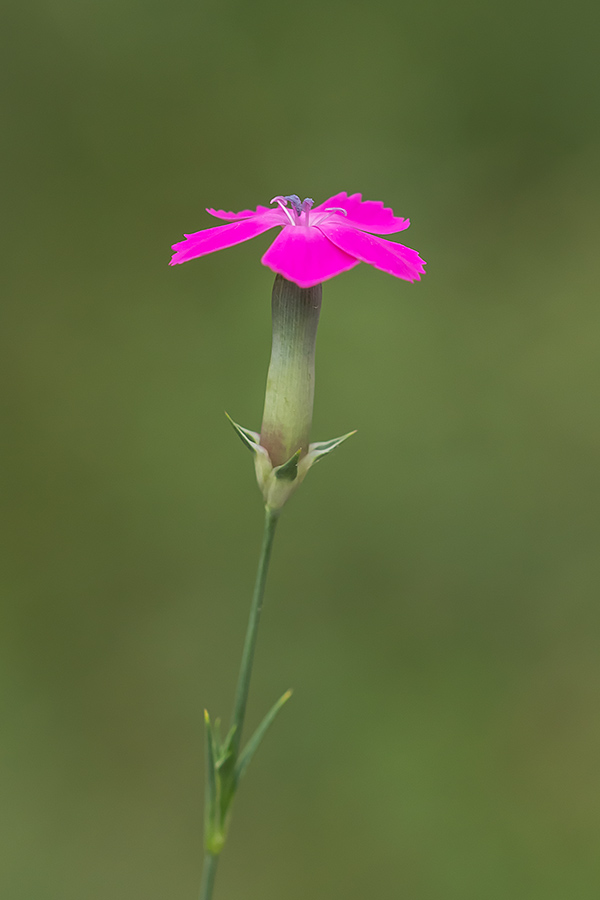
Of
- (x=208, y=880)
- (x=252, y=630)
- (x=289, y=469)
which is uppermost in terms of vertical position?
(x=289, y=469)

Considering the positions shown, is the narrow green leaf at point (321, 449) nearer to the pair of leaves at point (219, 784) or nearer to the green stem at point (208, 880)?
the pair of leaves at point (219, 784)

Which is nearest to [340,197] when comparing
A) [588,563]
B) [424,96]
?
[588,563]

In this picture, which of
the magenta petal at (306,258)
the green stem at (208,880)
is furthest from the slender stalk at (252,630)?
the magenta petal at (306,258)

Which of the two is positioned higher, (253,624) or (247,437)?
(247,437)

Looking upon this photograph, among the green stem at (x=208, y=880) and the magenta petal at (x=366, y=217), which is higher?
the magenta petal at (x=366, y=217)

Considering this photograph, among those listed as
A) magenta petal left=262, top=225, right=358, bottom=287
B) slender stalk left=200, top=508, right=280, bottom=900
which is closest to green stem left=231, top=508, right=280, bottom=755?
slender stalk left=200, top=508, right=280, bottom=900

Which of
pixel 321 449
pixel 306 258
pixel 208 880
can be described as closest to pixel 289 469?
pixel 321 449

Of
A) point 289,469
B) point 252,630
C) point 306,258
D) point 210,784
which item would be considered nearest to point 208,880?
point 210,784

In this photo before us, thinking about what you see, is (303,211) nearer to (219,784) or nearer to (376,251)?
(376,251)
